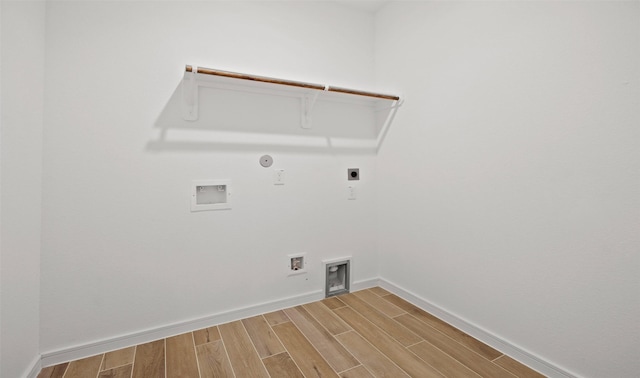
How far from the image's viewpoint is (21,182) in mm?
1237

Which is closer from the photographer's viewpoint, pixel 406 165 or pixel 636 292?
pixel 636 292

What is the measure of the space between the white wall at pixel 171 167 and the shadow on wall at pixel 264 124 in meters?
0.01

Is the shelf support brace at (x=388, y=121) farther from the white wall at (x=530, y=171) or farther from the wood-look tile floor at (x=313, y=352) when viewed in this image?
the wood-look tile floor at (x=313, y=352)

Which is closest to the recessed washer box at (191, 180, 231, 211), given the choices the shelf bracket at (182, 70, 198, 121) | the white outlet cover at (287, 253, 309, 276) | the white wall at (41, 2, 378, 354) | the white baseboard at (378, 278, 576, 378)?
the white wall at (41, 2, 378, 354)

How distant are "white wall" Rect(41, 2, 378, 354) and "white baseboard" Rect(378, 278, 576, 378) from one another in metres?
0.66

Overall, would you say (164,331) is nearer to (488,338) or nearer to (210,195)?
(210,195)

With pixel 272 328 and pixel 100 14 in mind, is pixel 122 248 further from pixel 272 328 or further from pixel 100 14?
pixel 100 14

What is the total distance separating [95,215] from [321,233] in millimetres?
1378

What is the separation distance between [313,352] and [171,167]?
1.31 metres

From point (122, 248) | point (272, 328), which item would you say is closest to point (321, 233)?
point (272, 328)

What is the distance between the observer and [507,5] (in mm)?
1481

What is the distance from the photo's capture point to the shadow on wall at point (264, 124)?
1695 mm

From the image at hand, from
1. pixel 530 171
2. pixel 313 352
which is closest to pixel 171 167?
pixel 313 352

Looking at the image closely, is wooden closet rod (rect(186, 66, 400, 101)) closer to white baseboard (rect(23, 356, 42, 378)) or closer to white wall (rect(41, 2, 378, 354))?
white wall (rect(41, 2, 378, 354))
